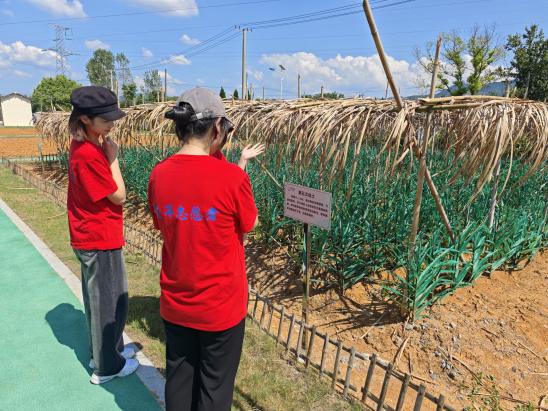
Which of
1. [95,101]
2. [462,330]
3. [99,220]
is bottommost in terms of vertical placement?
[462,330]

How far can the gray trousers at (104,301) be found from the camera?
7.15 ft

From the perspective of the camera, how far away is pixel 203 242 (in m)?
1.39

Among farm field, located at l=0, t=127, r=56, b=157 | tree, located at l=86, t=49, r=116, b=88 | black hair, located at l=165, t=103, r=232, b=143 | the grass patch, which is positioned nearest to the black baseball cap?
black hair, located at l=165, t=103, r=232, b=143

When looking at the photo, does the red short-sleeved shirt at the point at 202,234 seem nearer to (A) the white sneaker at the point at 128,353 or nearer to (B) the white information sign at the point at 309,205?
(B) the white information sign at the point at 309,205

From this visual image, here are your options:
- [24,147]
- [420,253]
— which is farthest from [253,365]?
[24,147]

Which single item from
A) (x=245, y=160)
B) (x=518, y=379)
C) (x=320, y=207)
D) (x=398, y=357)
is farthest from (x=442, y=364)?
(x=245, y=160)

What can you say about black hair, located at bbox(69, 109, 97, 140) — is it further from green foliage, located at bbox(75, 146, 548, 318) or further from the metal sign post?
green foliage, located at bbox(75, 146, 548, 318)

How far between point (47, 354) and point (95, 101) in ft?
6.17

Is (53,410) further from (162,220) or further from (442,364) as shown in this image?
(442,364)

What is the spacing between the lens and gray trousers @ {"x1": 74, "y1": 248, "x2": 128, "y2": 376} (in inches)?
85.8

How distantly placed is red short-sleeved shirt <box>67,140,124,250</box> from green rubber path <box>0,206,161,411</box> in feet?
2.99

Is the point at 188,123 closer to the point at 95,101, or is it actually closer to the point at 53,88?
the point at 95,101

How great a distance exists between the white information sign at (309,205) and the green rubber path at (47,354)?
4.82 ft

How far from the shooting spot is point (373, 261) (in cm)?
350
